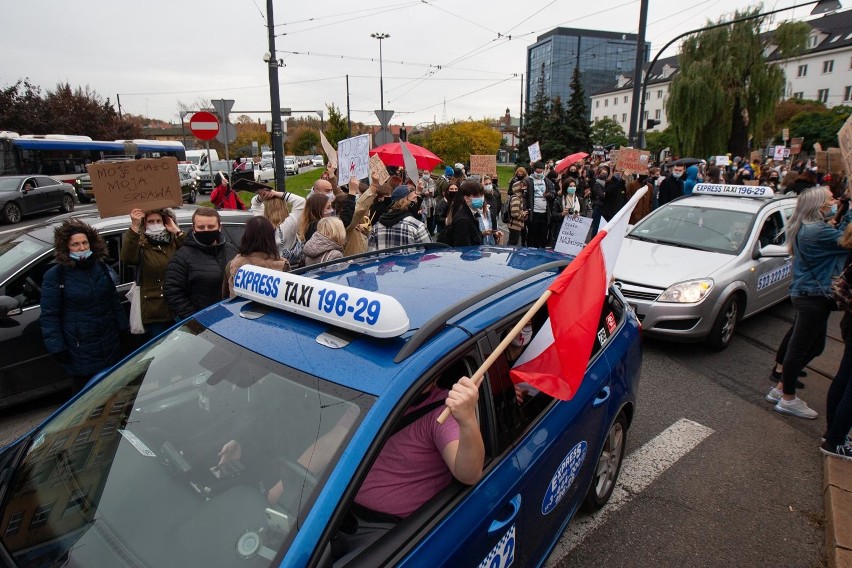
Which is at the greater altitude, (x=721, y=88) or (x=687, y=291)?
(x=721, y=88)

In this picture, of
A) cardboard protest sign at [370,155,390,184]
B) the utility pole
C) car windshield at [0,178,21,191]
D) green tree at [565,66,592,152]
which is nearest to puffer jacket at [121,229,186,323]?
cardboard protest sign at [370,155,390,184]

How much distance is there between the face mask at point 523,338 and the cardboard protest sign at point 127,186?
3583 mm

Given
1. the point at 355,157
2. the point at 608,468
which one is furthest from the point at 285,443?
the point at 355,157

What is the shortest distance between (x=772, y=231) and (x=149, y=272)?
730 cm

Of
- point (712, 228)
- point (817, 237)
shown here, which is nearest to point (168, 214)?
point (817, 237)

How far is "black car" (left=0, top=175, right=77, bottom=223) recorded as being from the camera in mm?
17703

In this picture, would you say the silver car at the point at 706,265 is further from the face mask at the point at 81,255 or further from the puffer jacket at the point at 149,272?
the face mask at the point at 81,255

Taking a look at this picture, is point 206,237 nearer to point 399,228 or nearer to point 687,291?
point 399,228

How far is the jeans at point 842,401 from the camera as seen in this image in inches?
144

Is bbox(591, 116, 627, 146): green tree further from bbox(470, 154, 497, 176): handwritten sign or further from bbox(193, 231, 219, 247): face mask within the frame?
bbox(193, 231, 219, 247): face mask

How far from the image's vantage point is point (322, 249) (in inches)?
183

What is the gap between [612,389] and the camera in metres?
2.96

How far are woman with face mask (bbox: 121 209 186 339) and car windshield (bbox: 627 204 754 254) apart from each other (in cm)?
582

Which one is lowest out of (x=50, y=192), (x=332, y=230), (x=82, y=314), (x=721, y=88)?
(x=82, y=314)
